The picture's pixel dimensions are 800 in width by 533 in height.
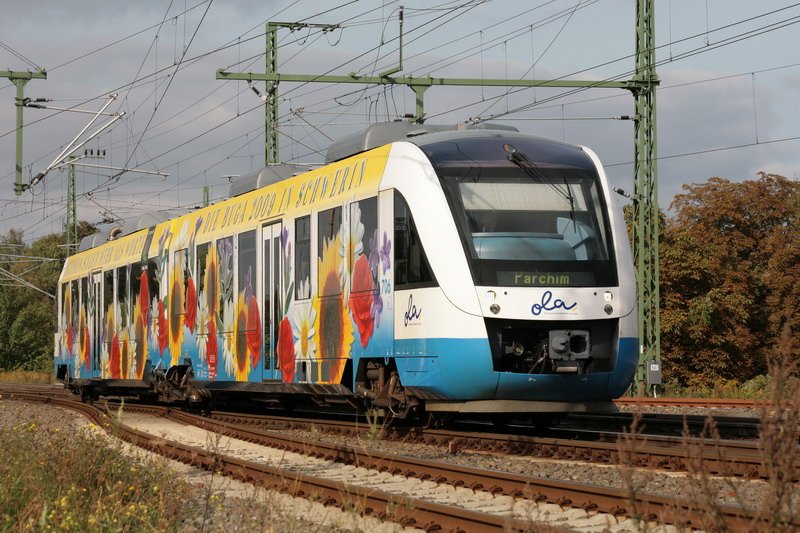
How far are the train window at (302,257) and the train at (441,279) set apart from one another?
3 cm

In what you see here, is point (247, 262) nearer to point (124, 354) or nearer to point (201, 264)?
point (201, 264)

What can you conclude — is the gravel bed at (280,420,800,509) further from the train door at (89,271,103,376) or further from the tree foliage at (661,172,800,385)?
the tree foliage at (661,172,800,385)

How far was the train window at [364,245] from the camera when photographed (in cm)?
1445

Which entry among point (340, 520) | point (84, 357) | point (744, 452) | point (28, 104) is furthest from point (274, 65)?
point (340, 520)

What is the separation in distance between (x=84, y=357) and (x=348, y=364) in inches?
593

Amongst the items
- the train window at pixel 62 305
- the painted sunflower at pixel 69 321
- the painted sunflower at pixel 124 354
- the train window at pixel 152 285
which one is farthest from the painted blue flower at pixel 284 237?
the train window at pixel 62 305

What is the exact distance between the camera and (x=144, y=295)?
2377 centimetres

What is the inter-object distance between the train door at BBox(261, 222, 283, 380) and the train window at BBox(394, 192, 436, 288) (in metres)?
3.72

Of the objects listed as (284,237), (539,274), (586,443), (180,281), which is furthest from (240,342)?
(586,443)

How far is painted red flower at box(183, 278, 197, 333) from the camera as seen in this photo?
20.9 m

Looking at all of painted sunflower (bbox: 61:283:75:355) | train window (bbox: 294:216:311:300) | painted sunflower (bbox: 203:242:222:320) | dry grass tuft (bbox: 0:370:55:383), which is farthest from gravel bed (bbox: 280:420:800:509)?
dry grass tuft (bbox: 0:370:55:383)

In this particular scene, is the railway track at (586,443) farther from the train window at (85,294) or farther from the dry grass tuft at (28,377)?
the dry grass tuft at (28,377)

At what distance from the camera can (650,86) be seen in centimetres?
2888

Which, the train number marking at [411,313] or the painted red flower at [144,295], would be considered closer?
the train number marking at [411,313]
